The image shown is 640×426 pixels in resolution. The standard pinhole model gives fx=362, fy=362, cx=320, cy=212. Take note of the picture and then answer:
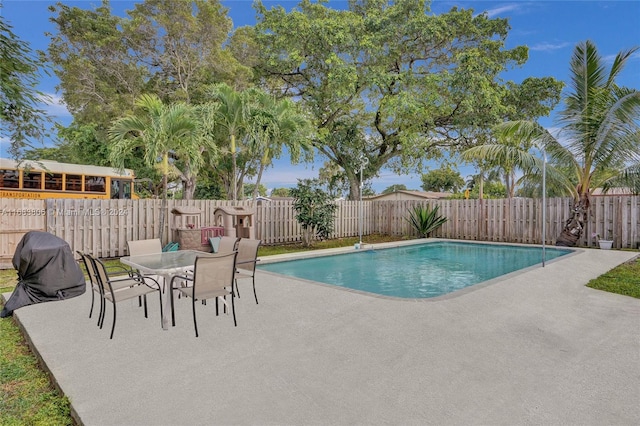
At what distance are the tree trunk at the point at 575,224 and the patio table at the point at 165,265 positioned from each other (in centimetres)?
1128

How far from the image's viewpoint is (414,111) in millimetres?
14555

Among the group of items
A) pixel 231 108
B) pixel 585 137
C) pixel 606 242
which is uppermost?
pixel 231 108

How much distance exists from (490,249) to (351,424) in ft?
36.3

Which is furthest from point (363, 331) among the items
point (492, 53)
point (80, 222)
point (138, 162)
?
point (138, 162)

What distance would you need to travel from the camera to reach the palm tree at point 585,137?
364 inches

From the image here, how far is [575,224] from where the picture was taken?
36.3 ft

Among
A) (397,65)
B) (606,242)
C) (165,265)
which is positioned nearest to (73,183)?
(165,265)

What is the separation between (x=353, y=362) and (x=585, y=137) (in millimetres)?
10401

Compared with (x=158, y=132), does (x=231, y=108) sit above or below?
above

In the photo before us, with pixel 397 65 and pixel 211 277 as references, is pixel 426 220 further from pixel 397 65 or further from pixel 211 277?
pixel 211 277

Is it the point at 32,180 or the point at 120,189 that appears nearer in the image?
the point at 32,180

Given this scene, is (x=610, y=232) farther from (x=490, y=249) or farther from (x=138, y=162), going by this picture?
(x=138, y=162)

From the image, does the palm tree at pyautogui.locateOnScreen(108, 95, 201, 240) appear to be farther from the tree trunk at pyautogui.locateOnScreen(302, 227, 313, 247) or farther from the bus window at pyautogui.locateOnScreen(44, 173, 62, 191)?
the bus window at pyautogui.locateOnScreen(44, 173, 62, 191)

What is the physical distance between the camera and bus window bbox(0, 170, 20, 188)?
1296 cm
